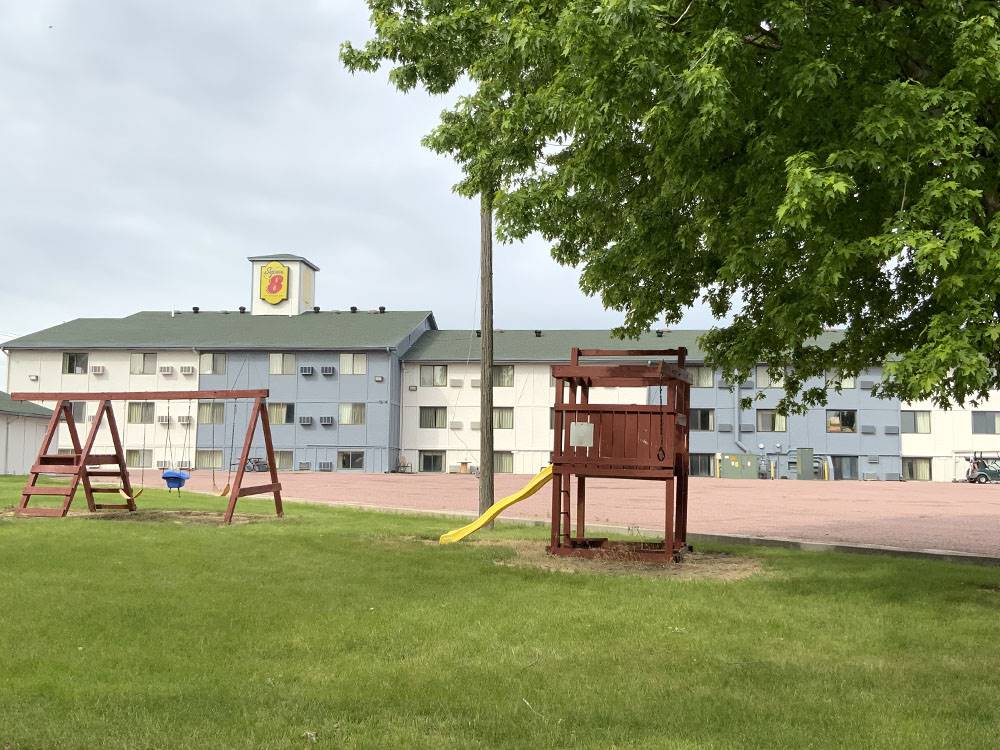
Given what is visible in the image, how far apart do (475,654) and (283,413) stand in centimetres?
5774

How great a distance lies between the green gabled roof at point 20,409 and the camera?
44656 millimetres

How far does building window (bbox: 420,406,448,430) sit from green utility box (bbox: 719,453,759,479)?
19240 millimetres

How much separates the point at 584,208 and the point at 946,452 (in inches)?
2381

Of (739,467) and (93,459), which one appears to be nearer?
(93,459)

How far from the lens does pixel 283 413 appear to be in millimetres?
62750

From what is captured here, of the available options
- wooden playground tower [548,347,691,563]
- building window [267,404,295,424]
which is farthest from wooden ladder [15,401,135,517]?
building window [267,404,295,424]

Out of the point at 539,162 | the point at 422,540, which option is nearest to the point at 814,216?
the point at 539,162

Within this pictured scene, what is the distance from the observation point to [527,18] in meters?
9.21

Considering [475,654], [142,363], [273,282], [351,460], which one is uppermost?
[273,282]

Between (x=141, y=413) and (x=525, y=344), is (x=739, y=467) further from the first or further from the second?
(x=141, y=413)

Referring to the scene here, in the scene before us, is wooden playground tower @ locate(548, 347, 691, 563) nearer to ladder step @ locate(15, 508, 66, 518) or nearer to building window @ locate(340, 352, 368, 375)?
ladder step @ locate(15, 508, 66, 518)

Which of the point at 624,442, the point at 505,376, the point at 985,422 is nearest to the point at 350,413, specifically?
the point at 505,376

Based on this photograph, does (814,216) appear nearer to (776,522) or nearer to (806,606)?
(806,606)

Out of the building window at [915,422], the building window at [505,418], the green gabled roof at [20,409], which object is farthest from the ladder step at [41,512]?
the building window at [915,422]
